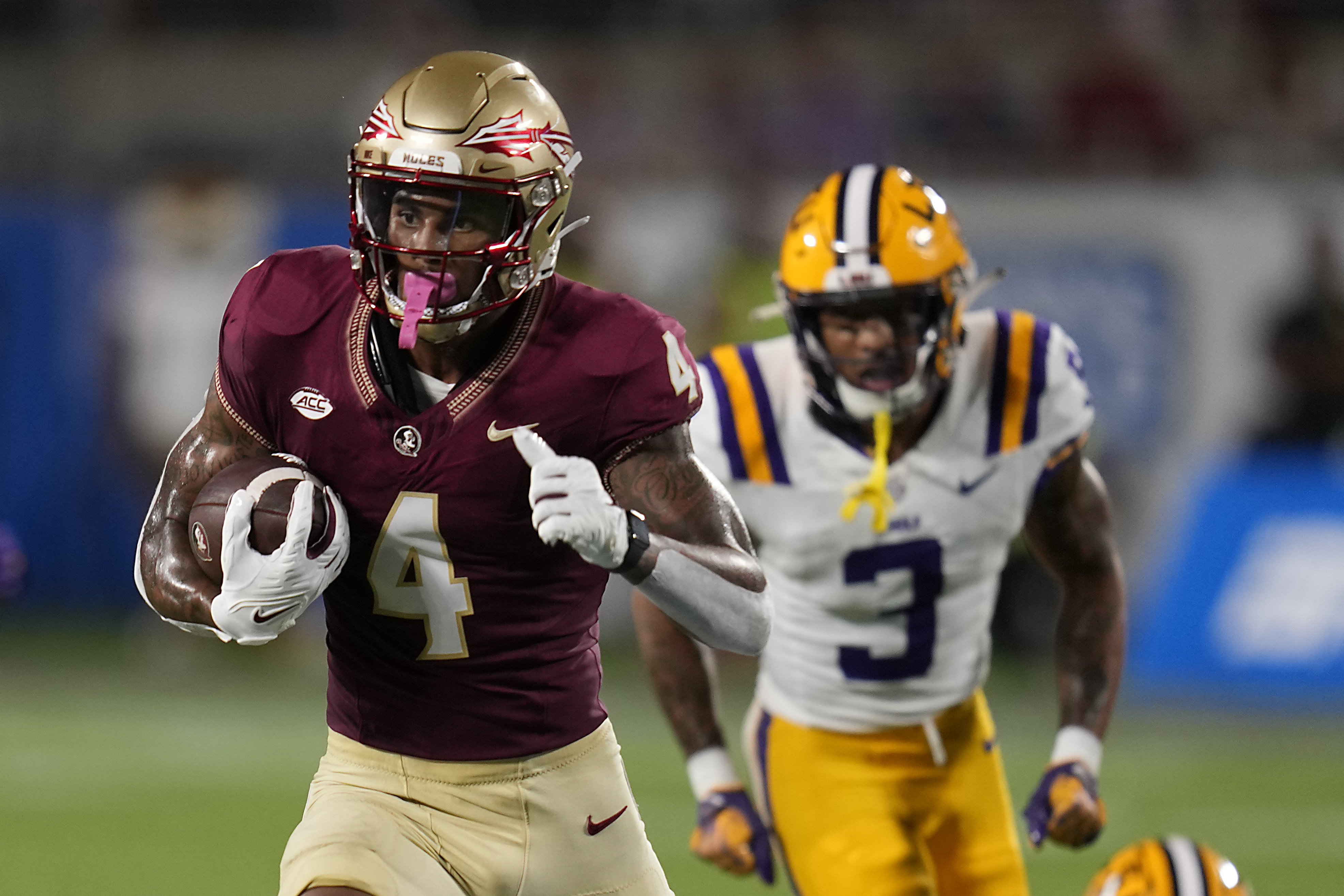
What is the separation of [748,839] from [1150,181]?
6.19m

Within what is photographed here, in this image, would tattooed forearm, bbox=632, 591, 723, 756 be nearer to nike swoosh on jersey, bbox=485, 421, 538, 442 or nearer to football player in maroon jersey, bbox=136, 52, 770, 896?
football player in maroon jersey, bbox=136, 52, 770, 896

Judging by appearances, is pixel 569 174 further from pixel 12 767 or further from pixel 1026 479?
pixel 12 767

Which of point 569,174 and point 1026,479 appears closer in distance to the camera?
point 569,174

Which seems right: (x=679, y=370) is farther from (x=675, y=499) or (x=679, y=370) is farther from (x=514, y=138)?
(x=514, y=138)

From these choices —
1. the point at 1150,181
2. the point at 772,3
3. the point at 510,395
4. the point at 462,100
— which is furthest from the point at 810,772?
the point at 772,3

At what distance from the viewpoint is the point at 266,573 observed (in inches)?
105

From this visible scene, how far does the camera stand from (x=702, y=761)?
3.67 m

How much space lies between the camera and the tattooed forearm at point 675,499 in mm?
2910

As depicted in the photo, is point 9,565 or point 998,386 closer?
point 9,565

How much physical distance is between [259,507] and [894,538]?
137cm

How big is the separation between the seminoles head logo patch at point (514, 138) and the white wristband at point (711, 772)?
121 centimetres

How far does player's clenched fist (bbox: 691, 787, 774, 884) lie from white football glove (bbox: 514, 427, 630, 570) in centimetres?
101

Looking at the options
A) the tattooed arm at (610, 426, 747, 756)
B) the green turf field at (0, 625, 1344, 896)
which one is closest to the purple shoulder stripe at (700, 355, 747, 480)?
the tattooed arm at (610, 426, 747, 756)

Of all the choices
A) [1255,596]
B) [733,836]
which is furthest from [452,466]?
[1255,596]
